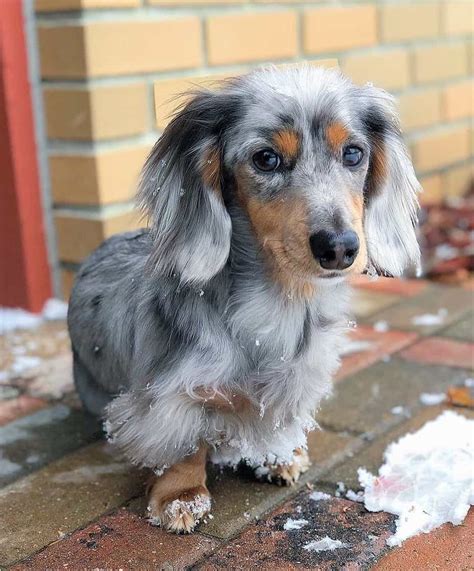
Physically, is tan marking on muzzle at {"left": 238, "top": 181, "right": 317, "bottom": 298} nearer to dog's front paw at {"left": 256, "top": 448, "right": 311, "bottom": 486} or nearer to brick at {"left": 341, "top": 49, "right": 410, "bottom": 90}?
dog's front paw at {"left": 256, "top": 448, "right": 311, "bottom": 486}

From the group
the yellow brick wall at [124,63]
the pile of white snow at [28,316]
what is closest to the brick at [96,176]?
the yellow brick wall at [124,63]

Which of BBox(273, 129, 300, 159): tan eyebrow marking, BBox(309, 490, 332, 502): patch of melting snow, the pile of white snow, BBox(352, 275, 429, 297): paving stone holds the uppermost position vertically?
BBox(273, 129, 300, 159): tan eyebrow marking

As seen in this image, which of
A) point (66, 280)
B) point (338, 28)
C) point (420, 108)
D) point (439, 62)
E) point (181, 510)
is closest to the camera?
point (181, 510)

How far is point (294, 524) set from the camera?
7.52ft

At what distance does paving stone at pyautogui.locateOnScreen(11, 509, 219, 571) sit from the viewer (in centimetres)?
211

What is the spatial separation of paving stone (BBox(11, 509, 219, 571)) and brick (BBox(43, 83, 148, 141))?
76.5 inches

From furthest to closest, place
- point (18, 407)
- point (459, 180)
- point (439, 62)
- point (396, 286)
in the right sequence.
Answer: point (459, 180) → point (439, 62) → point (396, 286) → point (18, 407)

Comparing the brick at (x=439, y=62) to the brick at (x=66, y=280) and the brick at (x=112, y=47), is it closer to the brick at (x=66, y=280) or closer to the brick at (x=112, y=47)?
the brick at (x=112, y=47)

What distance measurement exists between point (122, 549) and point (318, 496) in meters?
0.59

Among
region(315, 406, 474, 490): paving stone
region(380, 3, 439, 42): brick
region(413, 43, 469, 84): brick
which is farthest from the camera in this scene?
region(413, 43, 469, 84): brick

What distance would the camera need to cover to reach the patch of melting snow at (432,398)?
3.02 meters

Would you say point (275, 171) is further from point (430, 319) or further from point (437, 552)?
point (430, 319)

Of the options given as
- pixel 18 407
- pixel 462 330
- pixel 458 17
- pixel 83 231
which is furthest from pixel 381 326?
pixel 458 17

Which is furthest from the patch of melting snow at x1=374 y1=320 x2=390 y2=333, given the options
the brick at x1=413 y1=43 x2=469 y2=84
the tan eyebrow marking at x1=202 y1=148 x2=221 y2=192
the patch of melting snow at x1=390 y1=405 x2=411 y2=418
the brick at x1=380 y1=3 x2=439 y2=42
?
the brick at x1=413 y1=43 x2=469 y2=84
